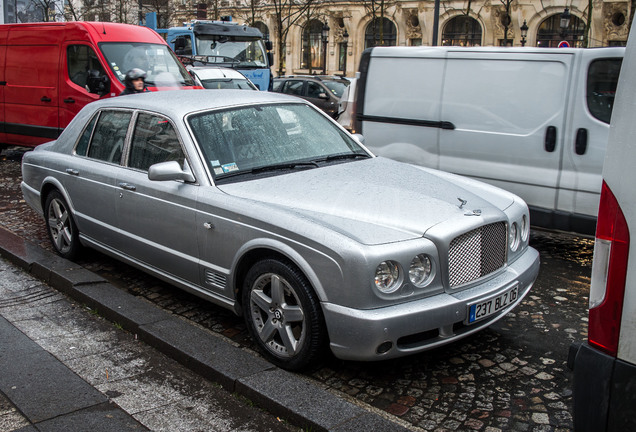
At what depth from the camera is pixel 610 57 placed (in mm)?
6402

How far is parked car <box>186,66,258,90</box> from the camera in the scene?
57.2ft

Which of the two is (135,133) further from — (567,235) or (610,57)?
(567,235)

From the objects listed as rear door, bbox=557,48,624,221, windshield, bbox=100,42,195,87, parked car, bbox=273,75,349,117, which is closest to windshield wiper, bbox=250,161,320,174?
rear door, bbox=557,48,624,221

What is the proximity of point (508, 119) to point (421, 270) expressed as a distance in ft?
11.7

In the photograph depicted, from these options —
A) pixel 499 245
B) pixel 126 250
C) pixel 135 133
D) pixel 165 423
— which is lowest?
pixel 165 423

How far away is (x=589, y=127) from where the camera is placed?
6.45 meters

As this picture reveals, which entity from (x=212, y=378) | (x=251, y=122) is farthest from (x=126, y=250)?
(x=212, y=378)

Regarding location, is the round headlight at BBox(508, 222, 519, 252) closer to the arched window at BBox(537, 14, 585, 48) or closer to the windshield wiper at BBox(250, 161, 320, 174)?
the windshield wiper at BBox(250, 161, 320, 174)

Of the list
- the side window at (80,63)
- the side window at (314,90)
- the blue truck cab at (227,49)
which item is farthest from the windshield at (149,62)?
the side window at (314,90)

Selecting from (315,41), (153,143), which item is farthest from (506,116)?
(315,41)

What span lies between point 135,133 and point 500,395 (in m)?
3.39

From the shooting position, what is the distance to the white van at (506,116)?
6.48 meters

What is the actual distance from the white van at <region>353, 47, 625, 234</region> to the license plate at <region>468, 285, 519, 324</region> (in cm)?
246

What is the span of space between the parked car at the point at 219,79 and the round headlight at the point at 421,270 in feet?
46.1
